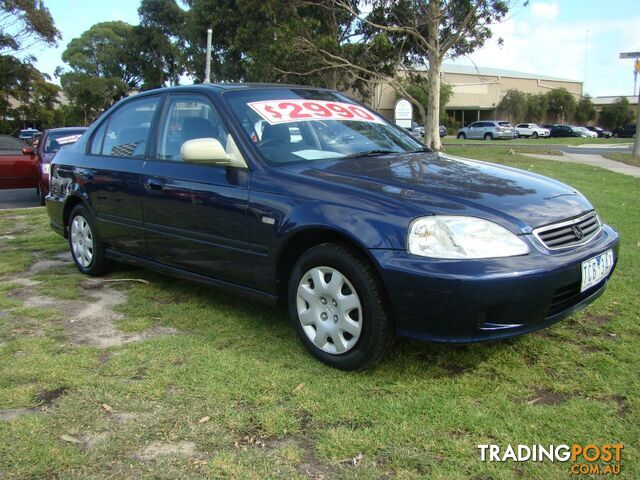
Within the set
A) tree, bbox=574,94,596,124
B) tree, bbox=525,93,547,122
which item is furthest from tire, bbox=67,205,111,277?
tree, bbox=574,94,596,124

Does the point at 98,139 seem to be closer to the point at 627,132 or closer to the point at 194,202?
the point at 194,202

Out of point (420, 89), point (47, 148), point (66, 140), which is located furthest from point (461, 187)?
point (420, 89)

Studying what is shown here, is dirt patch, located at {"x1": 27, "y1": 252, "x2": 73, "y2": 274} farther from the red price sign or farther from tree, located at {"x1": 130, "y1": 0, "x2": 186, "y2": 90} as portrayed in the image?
tree, located at {"x1": 130, "y1": 0, "x2": 186, "y2": 90}

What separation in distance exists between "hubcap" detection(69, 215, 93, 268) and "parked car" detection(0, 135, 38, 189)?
20.4ft

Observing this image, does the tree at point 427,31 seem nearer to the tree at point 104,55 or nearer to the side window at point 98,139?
the side window at point 98,139

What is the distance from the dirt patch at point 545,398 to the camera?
106 inches

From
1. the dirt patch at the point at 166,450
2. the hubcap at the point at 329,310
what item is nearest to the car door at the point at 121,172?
the hubcap at the point at 329,310

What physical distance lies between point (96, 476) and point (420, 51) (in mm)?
23999

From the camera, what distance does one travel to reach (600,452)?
7.47 feet

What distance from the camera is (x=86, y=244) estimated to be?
4992mm

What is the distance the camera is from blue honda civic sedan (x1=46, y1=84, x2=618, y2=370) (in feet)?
8.81

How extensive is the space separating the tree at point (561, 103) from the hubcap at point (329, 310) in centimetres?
6308

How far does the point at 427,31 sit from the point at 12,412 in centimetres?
2238

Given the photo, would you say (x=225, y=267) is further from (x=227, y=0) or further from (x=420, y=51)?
(x=227, y=0)
